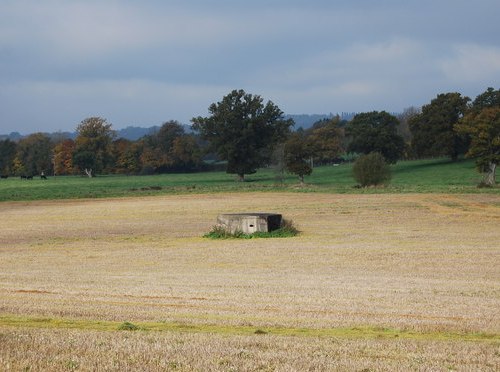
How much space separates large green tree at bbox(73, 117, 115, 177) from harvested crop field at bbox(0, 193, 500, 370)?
122m

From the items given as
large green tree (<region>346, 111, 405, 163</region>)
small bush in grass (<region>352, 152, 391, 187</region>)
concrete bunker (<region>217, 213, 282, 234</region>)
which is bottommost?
concrete bunker (<region>217, 213, 282, 234</region>)

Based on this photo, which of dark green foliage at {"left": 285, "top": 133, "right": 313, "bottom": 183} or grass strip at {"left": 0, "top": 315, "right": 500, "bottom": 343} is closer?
grass strip at {"left": 0, "top": 315, "right": 500, "bottom": 343}

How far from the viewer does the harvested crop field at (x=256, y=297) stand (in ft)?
31.6

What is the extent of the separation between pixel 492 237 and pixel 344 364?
1024 inches

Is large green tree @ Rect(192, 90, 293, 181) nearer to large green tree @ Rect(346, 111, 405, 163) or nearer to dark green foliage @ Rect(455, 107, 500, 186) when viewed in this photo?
large green tree @ Rect(346, 111, 405, 163)

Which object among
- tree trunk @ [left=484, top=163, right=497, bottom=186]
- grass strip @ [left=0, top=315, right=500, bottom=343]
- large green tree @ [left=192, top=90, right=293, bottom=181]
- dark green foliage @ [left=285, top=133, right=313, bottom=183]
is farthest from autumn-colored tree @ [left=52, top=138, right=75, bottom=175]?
grass strip @ [left=0, top=315, right=500, bottom=343]

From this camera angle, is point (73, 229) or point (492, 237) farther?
point (73, 229)

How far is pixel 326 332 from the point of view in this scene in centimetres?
1281

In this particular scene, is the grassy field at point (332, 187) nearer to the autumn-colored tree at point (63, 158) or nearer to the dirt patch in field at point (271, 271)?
the dirt patch in field at point (271, 271)

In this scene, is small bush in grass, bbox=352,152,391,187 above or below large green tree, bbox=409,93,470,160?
below

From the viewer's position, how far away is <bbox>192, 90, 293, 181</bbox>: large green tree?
116 meters

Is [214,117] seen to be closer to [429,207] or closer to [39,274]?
[429,207]

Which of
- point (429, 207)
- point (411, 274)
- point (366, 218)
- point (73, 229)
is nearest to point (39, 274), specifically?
point (411, 274)

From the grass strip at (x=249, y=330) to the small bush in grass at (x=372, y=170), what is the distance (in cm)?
7065
